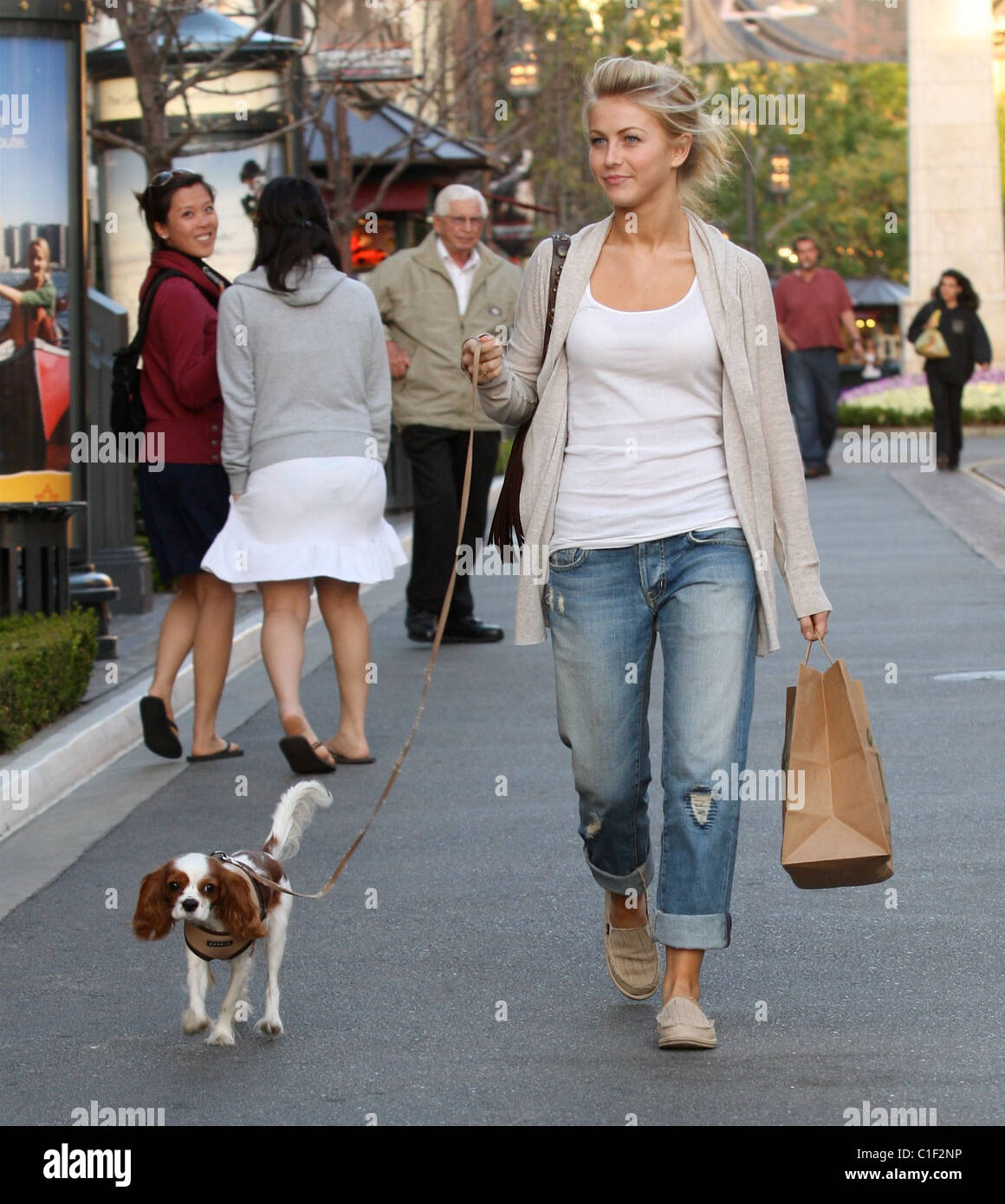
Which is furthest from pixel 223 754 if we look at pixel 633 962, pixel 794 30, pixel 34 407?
pixel 794 30

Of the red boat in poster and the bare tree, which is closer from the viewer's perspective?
the red boat in poster

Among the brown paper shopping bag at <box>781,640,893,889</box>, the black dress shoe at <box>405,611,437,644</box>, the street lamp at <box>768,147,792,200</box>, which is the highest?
the street lamp at <box>768,147,792,200</box>

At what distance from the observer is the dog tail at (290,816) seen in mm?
5207

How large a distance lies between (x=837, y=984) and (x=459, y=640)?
21.3ft

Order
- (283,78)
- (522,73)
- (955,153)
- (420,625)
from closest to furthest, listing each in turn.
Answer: (420,625), (283,78), (522,73), (955,153)

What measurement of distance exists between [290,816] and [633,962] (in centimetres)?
88

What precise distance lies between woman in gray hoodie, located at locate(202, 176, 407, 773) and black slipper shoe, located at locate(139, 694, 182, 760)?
0.42m

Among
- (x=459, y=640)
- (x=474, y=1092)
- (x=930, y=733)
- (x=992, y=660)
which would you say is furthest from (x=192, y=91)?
(x=474, y=1092)

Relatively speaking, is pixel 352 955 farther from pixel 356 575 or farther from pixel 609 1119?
pixel 356 575

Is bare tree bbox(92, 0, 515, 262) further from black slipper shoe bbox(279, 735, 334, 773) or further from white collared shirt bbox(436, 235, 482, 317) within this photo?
black slipper shoe bbox(279, 735, 334, 773)

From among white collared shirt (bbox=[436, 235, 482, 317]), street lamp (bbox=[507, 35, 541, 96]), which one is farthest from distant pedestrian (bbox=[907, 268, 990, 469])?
white collared shirt (bbox=[436, 235, 482, 317])

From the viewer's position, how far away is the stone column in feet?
116

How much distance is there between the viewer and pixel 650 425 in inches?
185

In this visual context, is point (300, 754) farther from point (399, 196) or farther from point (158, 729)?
point (399, 196)
